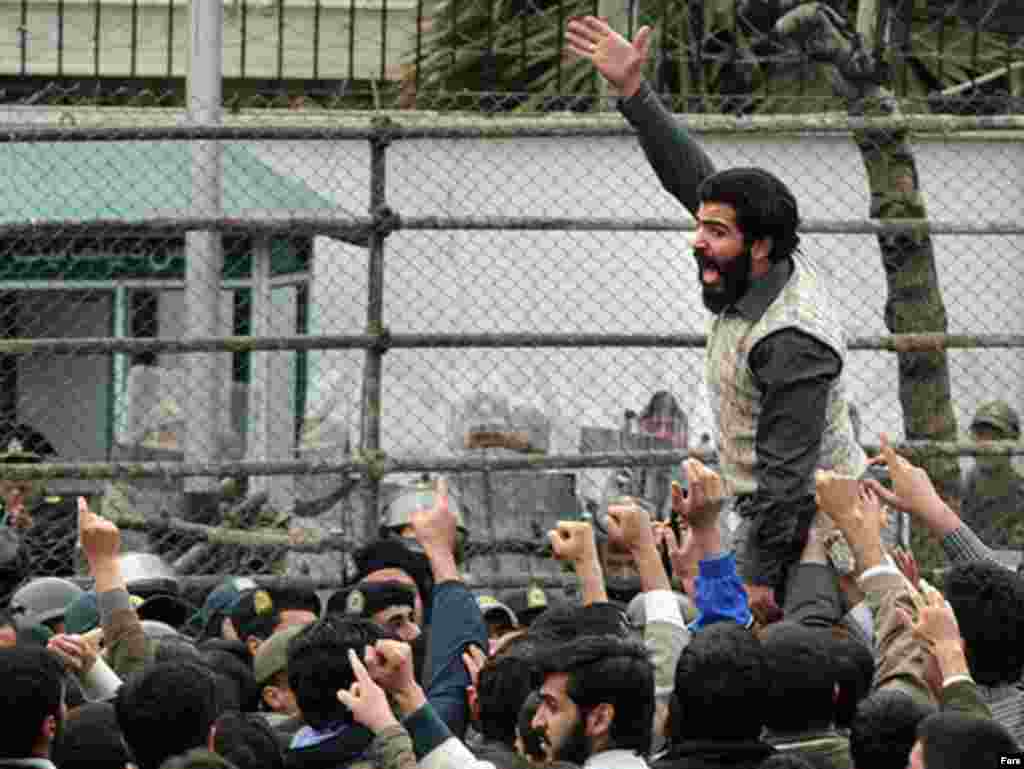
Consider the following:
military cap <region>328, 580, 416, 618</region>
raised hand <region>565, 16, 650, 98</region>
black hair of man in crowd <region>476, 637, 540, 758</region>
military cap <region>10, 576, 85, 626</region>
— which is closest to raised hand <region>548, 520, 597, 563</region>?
black hair of man in crowd <region>476, 637, 540, 758</region>

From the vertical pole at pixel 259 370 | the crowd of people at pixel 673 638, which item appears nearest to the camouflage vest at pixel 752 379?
the crowd of people at pixel 673 638

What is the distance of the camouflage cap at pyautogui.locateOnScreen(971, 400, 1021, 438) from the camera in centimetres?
1168

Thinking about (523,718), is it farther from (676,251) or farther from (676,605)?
(676,251)

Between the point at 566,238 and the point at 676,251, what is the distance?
53cm

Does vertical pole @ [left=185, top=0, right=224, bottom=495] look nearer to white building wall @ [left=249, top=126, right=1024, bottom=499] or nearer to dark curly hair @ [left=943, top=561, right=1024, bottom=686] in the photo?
white building wall @ [left=249, top=126, right=1024, bottom=499]

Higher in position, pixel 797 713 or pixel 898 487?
pixel 898 487

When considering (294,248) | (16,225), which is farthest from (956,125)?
(16,225)

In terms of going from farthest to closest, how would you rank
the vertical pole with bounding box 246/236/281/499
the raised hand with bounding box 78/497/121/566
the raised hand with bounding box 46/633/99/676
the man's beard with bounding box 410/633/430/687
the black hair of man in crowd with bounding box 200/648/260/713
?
the vertical pole with bounding box 246/236/281/499 < the man's beard with bounding box 410/633/430/687 < the black hair of man in crowd with bounding box 200/648/260/713 < the raised hand with bounding box 78/497/121/566 < the raised hand with bounding box 46/633/99/676

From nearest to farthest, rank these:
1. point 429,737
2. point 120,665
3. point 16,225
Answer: point 429,737 < point 120,665 < point 16,225

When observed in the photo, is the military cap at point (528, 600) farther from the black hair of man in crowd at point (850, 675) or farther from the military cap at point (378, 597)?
the black hair of man in crowd at point (850, 675)

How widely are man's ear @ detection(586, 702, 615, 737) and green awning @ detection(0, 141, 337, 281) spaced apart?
546 cm

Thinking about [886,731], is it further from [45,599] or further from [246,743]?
[45,599]

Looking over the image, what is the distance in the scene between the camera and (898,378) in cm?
1170

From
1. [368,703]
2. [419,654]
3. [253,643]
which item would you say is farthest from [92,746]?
[253,643]
